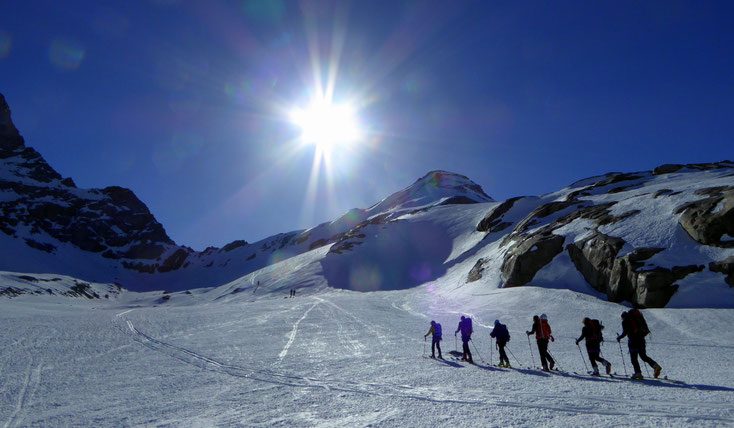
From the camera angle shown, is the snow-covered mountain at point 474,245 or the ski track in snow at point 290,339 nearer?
the ski track in snow at point 290,339

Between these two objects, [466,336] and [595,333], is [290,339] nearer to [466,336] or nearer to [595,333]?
[466,336]

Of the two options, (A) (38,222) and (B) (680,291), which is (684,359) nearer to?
(B) (680,291)

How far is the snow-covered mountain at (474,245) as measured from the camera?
2495 centimetres

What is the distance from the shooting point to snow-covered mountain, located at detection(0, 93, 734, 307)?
25.0 metres

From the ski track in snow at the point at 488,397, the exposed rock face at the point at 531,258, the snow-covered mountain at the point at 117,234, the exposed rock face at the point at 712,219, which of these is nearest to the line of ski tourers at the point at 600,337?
the ski track in snow at the point at 488,397

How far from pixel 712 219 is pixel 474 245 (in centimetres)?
3257

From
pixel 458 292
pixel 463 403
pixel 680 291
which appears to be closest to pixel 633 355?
pixel 463 403

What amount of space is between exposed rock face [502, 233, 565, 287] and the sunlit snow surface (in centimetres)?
914

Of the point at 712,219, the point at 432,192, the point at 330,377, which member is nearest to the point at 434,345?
the point at 330,377

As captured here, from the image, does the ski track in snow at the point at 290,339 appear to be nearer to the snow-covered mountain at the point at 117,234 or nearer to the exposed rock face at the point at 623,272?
the exposed rock face at the point at 623,272

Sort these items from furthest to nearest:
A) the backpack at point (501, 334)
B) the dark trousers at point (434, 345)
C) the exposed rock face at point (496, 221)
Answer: the exposed rock face at point (496, 221)
the dark trousers at point (434, 345)
the backpack at point (501, 334)

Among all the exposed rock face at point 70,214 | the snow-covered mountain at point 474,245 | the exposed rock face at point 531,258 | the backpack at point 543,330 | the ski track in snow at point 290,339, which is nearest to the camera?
the backpack at point 543,330

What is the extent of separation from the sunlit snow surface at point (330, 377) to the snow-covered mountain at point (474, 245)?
411cm

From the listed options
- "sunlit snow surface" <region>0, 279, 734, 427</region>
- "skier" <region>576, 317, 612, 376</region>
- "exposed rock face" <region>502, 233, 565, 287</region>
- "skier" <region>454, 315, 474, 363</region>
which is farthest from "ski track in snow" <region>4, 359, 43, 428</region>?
"exposed rock face" <region>502, 233, 565, 287</region>
